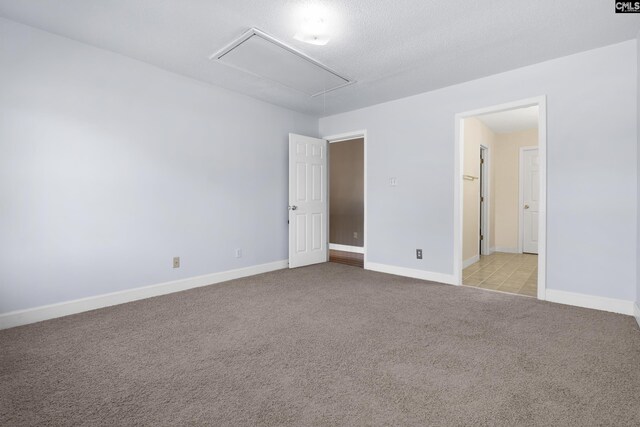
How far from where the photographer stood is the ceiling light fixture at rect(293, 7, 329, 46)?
234cm

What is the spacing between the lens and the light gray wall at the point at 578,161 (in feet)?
9.20

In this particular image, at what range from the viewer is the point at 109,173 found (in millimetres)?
3018

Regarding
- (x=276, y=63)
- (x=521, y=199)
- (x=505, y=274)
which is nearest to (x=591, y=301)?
(x=505, y=274)

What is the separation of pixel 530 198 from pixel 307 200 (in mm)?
4868

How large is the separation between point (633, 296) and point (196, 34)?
4542mm

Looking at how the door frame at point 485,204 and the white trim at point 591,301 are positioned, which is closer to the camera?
the white trim at point 591,301

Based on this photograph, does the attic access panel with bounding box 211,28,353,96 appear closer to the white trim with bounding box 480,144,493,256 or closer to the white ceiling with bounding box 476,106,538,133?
the white ceiling with bounding box 476,106,538,133

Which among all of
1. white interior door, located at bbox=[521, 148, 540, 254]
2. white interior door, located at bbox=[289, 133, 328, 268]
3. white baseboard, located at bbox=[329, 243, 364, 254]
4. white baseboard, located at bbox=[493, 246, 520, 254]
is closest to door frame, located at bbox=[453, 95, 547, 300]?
white interior door, located at bbox=[289, 133, 328, 268]

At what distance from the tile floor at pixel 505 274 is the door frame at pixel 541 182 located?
12.8 inches

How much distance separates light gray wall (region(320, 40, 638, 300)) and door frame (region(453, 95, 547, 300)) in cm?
5

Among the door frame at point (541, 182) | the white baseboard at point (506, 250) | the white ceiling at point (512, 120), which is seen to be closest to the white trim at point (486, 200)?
the white ceiling at point (512, 120)

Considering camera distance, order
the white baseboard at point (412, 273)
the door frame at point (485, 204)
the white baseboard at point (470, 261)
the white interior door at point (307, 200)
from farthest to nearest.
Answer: the door frame at point (485, 204), the white baseboard at point (470, 261), the white interior door at point (307, 200), the white baseboard at point (412, 273)

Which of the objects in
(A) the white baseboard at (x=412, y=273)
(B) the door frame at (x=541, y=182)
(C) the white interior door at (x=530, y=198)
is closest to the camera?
(B) the door frame at (x=541, y=182)

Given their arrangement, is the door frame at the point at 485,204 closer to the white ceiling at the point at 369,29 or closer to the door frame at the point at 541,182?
the door frame at the point at 541,182
